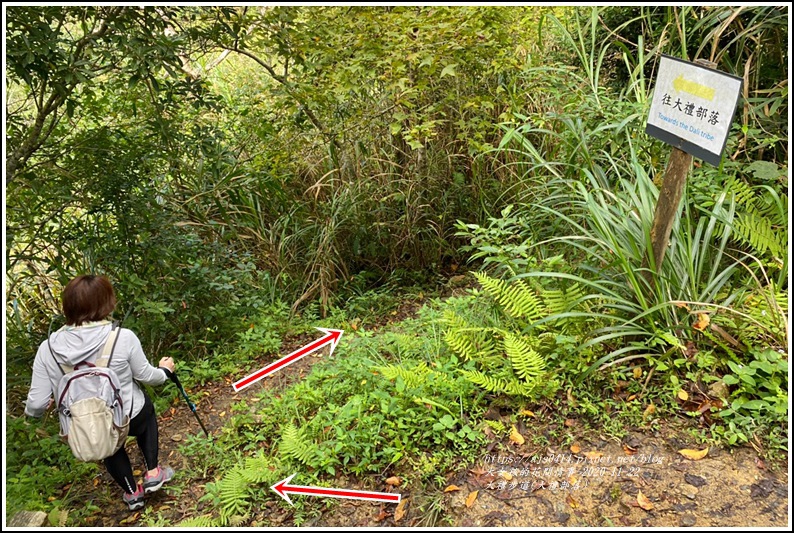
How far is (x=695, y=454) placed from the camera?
237cm

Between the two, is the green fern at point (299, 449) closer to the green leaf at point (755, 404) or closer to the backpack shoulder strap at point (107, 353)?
the backpack shoulder strap at point (107, 353)

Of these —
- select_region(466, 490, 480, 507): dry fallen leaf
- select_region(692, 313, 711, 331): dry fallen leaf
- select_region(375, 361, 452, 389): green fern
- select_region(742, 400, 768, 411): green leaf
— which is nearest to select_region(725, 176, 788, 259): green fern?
select_region(692, 313, 711, 331): dry fallen leaf

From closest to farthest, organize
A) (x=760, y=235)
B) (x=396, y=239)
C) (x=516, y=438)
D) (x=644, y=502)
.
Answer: (x=644, y=502) → (x=516, y=438) → (x=760, y=235) → (x=396, y=239)

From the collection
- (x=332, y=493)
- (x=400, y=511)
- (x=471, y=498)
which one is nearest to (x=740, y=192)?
(x=471, y=498)

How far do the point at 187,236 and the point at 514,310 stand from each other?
8.51 feet

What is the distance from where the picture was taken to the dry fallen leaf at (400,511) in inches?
94.3

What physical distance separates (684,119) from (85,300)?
9.30 ft

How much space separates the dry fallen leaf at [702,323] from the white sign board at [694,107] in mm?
792

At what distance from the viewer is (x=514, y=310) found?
3.09 metres

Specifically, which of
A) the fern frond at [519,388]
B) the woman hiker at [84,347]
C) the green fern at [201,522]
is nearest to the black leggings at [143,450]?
the woman hiker at [84,347]

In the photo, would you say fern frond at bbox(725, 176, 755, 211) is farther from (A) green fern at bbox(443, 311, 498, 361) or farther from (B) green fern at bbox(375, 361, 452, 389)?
(B) green fern at bbox(375, 361, 452, 389)

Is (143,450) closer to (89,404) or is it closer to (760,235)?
(89,404)

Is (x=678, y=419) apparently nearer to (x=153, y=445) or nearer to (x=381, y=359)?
(x=381, y=359)

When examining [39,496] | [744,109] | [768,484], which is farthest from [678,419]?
[39,496]
